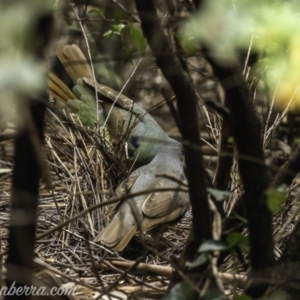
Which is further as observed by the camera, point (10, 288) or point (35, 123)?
point (10, 288)

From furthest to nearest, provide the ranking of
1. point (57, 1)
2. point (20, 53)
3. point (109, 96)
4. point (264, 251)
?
point (109, 96) < point (57, 1) < point (264, 251) < point (20, 53)

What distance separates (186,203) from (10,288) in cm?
219

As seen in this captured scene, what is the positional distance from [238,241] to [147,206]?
7.09 ft

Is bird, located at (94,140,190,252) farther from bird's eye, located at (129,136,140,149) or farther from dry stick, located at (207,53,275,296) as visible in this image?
dry stick, located at (207,53,275,296)

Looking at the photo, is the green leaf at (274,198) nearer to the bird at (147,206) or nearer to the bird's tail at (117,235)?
the bird at (147,206)

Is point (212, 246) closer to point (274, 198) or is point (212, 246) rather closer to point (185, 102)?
point (274, 198)

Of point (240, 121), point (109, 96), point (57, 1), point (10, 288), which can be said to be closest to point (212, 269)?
point (240, 121)

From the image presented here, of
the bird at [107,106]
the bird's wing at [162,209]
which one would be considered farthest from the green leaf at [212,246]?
the bird at [107,106]

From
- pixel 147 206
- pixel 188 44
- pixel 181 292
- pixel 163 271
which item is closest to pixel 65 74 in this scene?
pixel 147 206

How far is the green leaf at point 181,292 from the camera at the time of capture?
2127 mm

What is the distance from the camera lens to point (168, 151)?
5.12 meters

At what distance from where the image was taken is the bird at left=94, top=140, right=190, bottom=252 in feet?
13.1

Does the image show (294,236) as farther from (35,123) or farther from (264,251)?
(35,123)

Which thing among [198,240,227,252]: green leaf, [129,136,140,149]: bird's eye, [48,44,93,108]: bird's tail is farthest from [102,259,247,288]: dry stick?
[48,44,93,108]: bird's tail
